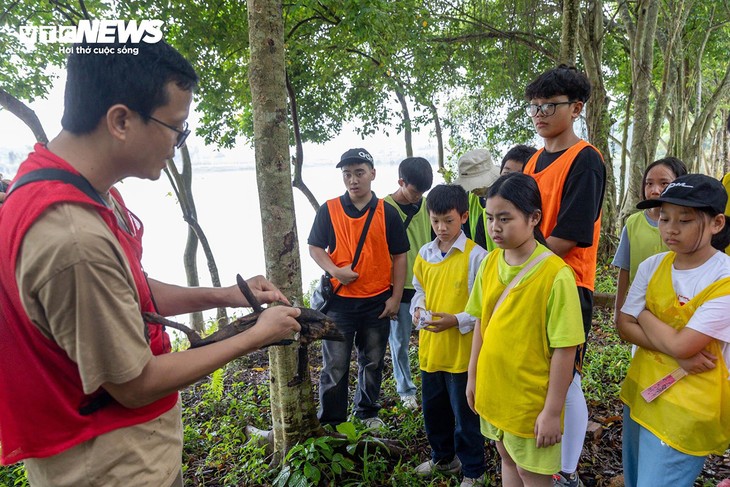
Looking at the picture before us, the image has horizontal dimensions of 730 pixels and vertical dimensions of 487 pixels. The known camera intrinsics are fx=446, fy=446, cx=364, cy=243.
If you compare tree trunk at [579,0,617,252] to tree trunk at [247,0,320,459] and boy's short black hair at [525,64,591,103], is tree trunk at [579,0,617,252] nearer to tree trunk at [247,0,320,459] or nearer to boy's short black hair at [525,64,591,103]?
boy's short black hair at [525,64,591,103]

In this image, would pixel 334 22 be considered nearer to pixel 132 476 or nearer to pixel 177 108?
pixel 177 108

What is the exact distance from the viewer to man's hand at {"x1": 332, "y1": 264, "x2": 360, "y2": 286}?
11.1ft

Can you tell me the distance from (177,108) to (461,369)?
213 centimetres

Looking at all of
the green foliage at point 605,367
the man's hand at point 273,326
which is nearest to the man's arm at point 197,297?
the man's hand at point 273,326

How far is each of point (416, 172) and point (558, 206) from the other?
5.14ft

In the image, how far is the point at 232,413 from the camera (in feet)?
13.9

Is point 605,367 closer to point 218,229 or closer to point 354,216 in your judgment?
point 354,216

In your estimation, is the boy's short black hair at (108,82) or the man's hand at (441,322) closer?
the boy's short black hair at (108,82)

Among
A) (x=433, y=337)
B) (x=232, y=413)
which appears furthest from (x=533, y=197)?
(x=232, y=413)

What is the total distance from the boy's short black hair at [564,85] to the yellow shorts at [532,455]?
1797 mm

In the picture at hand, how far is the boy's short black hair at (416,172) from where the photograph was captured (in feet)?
12.4

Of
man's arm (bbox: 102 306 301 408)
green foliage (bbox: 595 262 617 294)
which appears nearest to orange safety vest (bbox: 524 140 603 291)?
man's arm (bbox: 102 306 301 408)

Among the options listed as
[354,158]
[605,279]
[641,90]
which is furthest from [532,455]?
[641,90]

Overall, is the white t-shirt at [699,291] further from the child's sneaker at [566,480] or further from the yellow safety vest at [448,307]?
the child's sneaker at [566,480]
